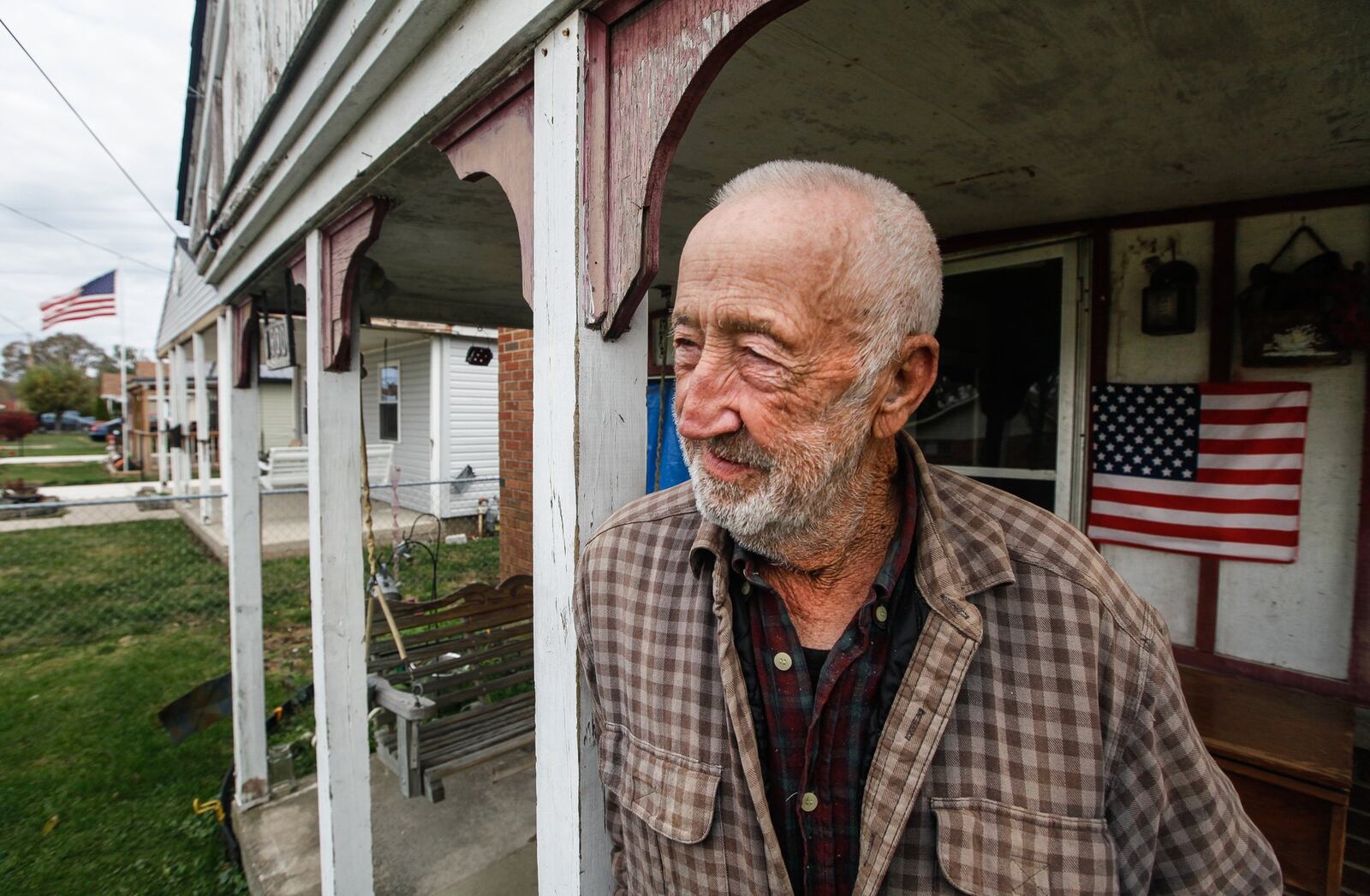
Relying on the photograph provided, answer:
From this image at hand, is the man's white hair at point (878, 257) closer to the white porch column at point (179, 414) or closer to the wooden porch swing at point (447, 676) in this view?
the wooden porch swing at point (447, 676)

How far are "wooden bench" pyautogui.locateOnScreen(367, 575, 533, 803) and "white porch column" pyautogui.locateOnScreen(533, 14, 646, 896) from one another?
7.13 feet

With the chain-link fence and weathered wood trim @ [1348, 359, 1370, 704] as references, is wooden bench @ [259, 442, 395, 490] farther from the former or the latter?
weathered wood trim @ [1348, 359, 1370, 704]

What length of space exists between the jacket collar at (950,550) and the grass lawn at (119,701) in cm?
382

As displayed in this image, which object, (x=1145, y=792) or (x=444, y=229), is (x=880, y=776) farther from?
(x=444, y=229)

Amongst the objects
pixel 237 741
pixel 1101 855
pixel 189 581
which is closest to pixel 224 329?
pixel 237 741

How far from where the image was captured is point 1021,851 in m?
0.92

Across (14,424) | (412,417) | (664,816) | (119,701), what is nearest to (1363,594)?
(664,816)

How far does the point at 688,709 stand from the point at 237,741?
13.0 feet

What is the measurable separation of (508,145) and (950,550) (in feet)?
3.80

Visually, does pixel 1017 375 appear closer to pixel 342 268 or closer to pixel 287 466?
pixel 342 268

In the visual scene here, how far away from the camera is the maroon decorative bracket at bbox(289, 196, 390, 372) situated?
6.59 ft

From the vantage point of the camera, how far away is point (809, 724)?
1028mm

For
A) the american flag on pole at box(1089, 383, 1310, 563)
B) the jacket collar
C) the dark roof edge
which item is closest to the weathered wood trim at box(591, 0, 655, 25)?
the jacket collar

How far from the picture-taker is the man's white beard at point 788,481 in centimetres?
100
